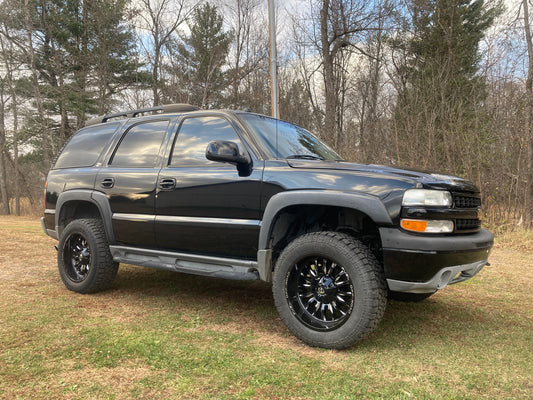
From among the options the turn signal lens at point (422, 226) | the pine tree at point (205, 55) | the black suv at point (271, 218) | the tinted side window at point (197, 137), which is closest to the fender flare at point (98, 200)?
the black suv at point (271, 218)

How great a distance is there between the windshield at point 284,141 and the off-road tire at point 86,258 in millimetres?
2172

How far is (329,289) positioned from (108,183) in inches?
109

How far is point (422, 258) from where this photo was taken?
9.41 feet

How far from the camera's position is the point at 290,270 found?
10.9 ft

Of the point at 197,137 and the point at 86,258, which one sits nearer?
the point at 197,137

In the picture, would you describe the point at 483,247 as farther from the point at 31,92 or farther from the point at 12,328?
the point at 31,92

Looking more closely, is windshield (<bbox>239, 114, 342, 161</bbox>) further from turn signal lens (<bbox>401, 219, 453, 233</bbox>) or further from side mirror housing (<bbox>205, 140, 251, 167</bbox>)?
turn signal lens (<bbox>401, 219, 453, 233</bbox>)

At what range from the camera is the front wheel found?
300 centimetres

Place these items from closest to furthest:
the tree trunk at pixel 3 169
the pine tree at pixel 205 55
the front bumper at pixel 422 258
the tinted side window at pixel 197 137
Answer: the front bumper at pixel 422 258
the tinted side window at pixel 197 137
the pine tree at pixel 205 55
the tree trunk at pixel 3 169

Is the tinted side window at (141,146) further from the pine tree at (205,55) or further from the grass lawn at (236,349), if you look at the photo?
the pine tree at (205,55)

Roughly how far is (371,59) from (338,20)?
229 centimetres

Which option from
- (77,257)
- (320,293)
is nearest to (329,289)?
(320,293)

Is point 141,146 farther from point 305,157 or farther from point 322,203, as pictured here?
point 322,203

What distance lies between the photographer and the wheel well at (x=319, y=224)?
A: 345 centimetres
